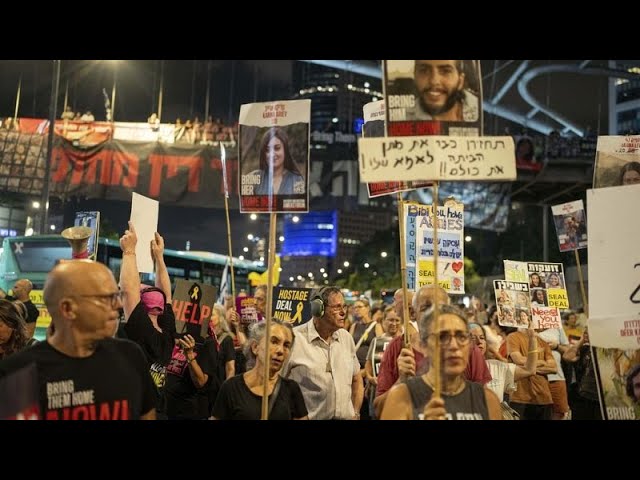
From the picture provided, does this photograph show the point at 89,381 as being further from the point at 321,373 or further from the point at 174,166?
the point at 174,166

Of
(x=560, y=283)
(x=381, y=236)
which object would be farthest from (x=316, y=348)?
(x=381, y=236)

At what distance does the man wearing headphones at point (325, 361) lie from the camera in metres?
5.85

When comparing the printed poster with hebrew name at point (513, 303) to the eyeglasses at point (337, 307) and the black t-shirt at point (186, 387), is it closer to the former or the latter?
the eyeglasses at point (337, 307)

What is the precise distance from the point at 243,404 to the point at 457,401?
5.02 feet

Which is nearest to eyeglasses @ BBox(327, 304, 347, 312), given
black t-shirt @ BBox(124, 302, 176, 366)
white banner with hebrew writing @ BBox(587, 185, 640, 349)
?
black t-shirt @ BBox(124, 302, 176, 366)

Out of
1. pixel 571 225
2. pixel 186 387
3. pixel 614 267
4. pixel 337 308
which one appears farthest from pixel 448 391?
pixel 571 225

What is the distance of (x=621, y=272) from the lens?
4434 millimetres

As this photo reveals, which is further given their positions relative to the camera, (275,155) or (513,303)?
(513,303)

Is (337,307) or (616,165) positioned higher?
(616,165)

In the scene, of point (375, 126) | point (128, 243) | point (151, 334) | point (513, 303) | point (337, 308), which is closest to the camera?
point (151, 334)

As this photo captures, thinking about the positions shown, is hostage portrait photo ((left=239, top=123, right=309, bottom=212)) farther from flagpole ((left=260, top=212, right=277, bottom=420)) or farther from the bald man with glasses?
the bald man with glasses

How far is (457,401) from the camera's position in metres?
3.61

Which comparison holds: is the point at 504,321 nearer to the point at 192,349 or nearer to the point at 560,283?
the point at 560,283
